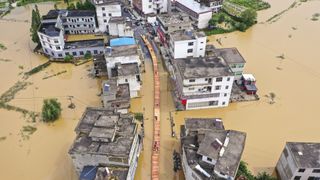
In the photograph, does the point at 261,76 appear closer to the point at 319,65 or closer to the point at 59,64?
the point at 319,65

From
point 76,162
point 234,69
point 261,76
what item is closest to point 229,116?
point 234,69

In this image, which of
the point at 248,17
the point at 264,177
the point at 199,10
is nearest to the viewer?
the point at 264,177

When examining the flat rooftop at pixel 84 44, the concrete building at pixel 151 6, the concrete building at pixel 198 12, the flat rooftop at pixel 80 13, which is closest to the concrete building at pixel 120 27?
the flat rooftop at pixel 84 44

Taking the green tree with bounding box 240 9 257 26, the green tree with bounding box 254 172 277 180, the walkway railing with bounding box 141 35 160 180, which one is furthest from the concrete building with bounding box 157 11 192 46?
the green tree with bounding box 254 172 277 180

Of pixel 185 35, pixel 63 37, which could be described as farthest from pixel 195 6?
pixel 63 37

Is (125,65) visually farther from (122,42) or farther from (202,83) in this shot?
(202,83)

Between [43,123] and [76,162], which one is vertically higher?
[76,162]
